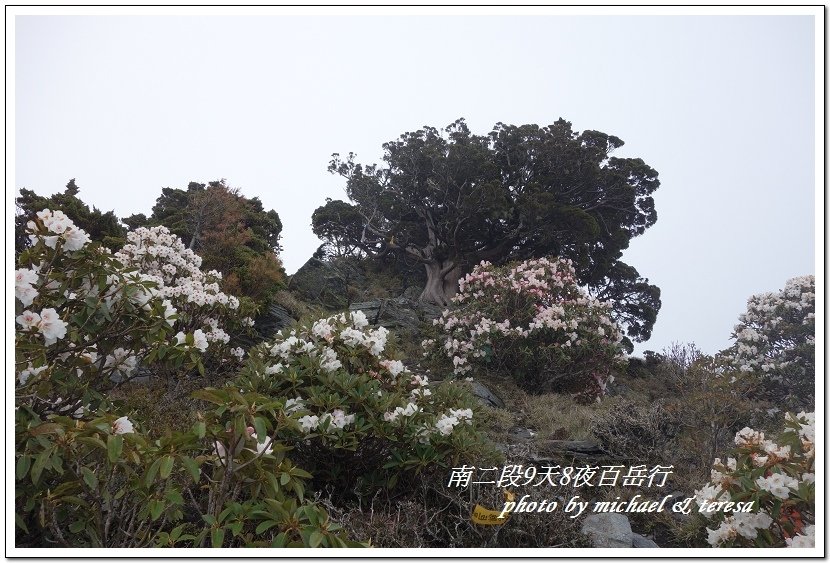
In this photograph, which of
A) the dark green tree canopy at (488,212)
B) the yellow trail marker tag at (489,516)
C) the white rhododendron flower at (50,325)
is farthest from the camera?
the dark green tree canopy at (488,212)

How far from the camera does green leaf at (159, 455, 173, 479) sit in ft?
5.34

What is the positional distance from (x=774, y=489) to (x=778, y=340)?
4.85 m

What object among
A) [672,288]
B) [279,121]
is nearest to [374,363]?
[279,121]

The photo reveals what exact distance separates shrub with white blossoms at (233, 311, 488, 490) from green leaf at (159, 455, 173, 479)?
0.66m

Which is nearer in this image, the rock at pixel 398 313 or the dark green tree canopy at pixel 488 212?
the rock at pixel 398 313

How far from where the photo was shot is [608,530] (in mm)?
2617

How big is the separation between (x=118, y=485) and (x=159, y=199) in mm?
8893

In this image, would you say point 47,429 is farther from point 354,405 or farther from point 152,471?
point 354,405

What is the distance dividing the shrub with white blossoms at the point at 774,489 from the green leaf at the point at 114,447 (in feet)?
6.56

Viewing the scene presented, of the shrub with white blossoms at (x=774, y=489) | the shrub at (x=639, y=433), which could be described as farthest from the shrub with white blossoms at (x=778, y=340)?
the shrub with white blossoms at (x=774, y=489)

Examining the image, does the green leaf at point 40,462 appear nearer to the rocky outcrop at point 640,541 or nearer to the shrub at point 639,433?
the rocky outcrop at point 640,541

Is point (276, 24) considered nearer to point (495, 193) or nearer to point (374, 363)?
point (374, 363)

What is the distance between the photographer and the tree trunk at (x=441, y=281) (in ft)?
33.2

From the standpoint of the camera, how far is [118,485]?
6.84ft
